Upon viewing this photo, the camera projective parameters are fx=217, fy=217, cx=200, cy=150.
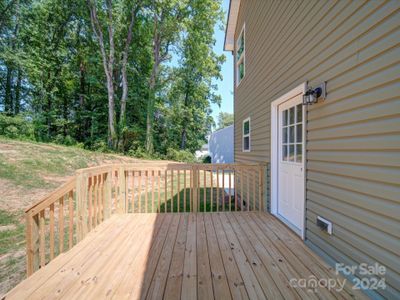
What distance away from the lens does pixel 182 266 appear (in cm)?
218

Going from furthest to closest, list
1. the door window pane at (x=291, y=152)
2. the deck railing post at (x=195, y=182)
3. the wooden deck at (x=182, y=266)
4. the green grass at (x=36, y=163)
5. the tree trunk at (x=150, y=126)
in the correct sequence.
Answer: the tree trunk at (x=150, y=126)
the green grass at (x=36, y=163)
the deck railing post at (x=195, y=182)
the door window pane at (x=291, y=152)
the wooden deck at (x=182, y=266)

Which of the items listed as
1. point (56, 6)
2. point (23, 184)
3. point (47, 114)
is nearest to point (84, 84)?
point (47, 114)

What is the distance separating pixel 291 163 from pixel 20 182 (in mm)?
7004

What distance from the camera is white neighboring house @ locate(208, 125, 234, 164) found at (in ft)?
51.7

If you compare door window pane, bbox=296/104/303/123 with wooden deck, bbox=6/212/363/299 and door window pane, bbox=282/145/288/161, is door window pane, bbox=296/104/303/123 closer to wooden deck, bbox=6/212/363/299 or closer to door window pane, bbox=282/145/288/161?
door window pane, bbox=282/145/288/161

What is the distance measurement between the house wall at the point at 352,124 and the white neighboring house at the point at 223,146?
1256 centimetres

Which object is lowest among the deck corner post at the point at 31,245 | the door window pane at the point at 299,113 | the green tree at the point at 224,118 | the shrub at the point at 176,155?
the deck corner post at the point at 31,245

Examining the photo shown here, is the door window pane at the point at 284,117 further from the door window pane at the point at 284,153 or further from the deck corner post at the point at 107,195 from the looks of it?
the deck corner post at the point at 107,195

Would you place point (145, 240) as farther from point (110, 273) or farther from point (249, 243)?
point (249, 243)

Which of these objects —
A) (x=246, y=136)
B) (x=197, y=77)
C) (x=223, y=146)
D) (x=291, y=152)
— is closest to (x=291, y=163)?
(x=291, y=152)

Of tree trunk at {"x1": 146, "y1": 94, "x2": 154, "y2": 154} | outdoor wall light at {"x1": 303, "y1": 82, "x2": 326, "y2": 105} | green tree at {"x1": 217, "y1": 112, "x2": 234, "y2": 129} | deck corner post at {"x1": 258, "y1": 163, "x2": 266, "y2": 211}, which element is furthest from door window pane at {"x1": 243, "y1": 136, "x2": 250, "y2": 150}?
green tree at {"x1": 217, "y1": 112, "x2": 234, "y2": 129}

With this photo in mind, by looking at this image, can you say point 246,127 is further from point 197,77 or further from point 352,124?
point 197,77

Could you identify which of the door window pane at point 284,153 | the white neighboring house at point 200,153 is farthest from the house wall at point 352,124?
the white neighboring house at point 200,153

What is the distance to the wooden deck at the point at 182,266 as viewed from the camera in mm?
1791
